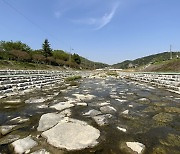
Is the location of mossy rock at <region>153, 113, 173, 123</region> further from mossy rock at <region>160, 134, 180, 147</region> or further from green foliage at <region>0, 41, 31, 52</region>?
green foliage at <region>0, 41, 31, 52</region>

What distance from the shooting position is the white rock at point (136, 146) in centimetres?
296

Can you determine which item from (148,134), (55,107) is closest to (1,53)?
(55,107)

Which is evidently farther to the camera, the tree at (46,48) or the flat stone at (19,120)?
the tree at (46,48)

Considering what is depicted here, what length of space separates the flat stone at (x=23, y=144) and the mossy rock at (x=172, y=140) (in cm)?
240

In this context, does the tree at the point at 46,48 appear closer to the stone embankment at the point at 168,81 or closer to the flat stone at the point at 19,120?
the stone embankment at the point at 168,81

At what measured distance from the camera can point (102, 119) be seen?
4.59 metres

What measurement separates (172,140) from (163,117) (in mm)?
1536

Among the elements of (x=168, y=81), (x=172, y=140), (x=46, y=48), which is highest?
(x=46, y=48)

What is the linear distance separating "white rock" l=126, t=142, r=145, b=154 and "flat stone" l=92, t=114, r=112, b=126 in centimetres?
113

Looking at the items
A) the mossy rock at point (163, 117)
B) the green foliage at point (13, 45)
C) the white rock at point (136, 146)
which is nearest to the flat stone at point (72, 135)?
the white rock at point (136, 146)

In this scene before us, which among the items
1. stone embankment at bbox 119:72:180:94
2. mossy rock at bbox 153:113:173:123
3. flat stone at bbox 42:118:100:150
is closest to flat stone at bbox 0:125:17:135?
flat stone at bbox 42:118:100:150

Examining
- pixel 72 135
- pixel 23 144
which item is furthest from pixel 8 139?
pixel 72 135

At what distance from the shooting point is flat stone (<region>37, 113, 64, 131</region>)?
3941 mm

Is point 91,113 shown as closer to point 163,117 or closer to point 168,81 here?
point 163,117
